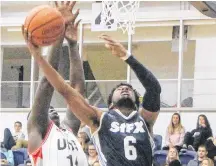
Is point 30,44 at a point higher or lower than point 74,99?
higher

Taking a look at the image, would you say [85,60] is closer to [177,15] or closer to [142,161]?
[177,15]

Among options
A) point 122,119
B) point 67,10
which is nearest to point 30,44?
point 67,10

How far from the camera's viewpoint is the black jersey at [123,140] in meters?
5.20

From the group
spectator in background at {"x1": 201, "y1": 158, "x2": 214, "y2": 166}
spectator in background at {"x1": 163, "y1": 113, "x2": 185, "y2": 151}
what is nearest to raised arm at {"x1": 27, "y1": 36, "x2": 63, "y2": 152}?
spectator in background at {"x1": 201, "y1": 158, "x2": 214, "y2": 166}

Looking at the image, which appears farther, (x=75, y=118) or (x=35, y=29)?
(x=75, y=118)

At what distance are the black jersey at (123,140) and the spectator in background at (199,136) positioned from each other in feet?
22.9

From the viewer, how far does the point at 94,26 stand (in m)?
16.3

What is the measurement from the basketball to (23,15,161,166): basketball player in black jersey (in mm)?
305

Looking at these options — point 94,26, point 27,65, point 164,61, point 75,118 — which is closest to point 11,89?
point 27,65

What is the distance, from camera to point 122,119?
5.32m

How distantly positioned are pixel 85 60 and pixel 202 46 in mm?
2949

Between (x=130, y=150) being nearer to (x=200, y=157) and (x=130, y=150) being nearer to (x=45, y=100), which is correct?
(x=45, y=100)

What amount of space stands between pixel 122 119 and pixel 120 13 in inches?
325

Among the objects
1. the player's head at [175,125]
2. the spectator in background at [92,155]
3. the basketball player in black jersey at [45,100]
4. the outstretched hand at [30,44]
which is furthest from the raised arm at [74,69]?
the player's head at [175,125]
